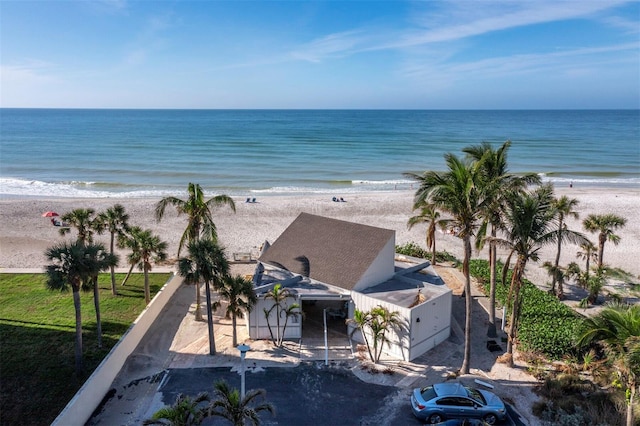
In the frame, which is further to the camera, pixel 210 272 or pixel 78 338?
pixel 210 272

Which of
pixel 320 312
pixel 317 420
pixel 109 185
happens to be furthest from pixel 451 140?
pixel 317 420

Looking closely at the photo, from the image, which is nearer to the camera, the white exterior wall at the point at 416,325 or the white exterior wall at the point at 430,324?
the white exterior wall at the point at 416,325

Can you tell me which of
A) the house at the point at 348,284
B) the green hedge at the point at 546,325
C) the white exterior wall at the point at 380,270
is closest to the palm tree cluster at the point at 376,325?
the house at the point at 348,284

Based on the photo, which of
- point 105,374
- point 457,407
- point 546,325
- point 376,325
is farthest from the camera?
point 546,325

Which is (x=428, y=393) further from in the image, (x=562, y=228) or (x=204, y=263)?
(x=562, y=228)

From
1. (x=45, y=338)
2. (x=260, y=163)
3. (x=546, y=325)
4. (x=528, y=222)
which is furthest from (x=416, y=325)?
(x=260, y=163)

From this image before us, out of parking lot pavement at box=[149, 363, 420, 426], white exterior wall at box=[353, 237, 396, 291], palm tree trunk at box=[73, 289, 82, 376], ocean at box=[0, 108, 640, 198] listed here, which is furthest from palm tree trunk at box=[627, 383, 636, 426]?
ocean at box=[0, 108, 640, 198]

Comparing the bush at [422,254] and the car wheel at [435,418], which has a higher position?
the bush at [422,254]

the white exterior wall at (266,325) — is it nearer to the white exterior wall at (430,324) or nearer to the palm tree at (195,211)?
the palm tree at (195,211)
